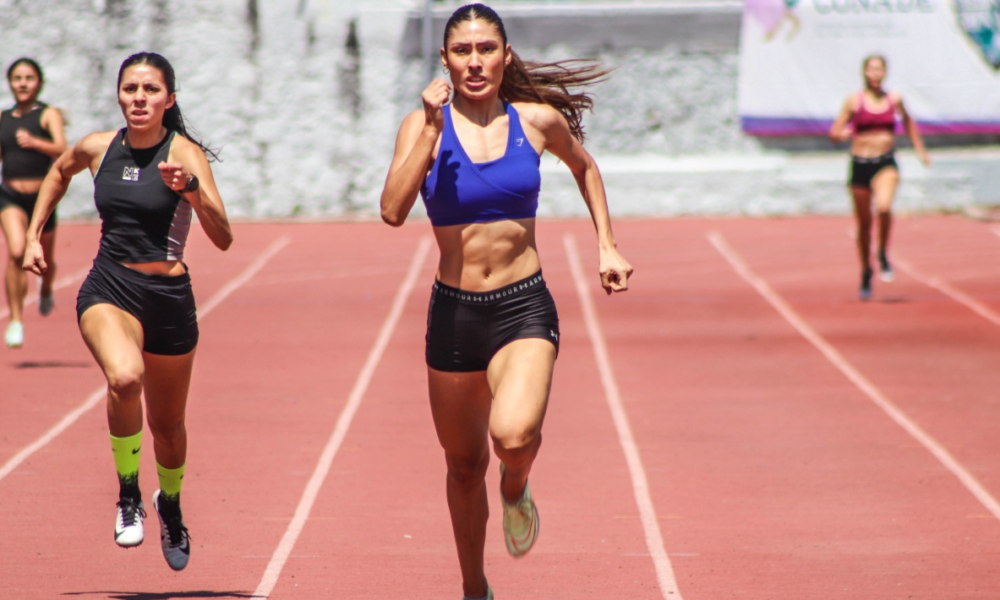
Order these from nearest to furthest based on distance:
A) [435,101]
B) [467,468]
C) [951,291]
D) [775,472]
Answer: [435,101] < [467,468] < [775,472] < [951,291]

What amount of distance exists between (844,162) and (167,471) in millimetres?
16433

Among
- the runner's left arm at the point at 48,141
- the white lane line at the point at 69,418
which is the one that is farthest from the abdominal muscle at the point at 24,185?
the white lane line at the point at 69,418

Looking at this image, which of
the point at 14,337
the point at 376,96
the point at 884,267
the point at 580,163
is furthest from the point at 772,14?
the point at 580,163

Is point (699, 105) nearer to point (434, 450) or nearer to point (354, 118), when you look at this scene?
point (354, 118)

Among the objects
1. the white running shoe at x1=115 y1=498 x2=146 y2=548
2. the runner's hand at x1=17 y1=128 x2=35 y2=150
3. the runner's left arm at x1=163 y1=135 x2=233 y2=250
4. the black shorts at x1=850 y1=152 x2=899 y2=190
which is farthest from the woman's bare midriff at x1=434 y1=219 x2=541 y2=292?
the black shorts at x1=850 y1=152 x2=899 y2=190

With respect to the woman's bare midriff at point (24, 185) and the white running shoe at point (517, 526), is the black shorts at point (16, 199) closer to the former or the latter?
the woman's bare midriff at point (24, 185)

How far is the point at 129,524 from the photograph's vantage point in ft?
16.9

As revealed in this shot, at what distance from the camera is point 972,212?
20.2 m

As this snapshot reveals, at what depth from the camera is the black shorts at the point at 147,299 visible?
518cm

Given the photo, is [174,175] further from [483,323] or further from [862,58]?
[862,58]

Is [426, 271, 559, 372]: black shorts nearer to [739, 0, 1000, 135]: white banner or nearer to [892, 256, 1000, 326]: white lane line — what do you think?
→ [892, 256, 1000, 326]: white lane line

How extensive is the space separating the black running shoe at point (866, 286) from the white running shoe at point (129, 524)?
9.46 metres

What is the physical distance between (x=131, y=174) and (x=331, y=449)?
10.0 feet

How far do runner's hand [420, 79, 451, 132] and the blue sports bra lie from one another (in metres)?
0.13
